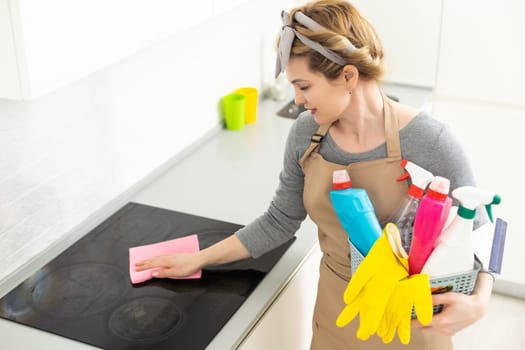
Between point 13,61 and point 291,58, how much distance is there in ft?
1.92

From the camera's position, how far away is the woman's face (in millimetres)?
1604

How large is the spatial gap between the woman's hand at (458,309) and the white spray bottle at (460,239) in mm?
64

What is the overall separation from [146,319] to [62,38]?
697mm

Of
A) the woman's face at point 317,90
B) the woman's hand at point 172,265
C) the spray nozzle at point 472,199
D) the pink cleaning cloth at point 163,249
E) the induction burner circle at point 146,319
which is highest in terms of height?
the woman's face at point 317,90

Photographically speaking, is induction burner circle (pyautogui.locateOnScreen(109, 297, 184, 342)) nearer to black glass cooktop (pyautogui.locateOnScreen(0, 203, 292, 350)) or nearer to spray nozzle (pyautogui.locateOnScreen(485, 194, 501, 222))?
black glass cooktop (pyautogui.locateOnScreen(0, 203, 292, 350))

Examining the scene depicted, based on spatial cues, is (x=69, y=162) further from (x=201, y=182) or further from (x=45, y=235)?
(x=201, y=182)

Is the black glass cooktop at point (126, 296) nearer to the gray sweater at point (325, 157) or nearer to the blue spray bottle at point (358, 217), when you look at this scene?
the gray sweater at point (325, 157)

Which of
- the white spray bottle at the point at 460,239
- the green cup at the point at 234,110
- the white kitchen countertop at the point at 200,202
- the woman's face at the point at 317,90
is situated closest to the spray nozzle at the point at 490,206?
the white spray bottle at the point at 460,239

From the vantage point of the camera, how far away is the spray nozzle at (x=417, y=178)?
1.49 m

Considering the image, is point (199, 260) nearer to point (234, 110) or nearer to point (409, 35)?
point (234, 110)

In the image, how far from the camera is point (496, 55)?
2900mm

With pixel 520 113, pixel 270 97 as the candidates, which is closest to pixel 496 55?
pixel 520 113

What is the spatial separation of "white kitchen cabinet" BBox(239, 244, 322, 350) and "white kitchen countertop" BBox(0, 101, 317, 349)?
3cm

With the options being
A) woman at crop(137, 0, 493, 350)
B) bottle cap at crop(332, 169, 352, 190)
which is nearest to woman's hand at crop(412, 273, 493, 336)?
woman at crop(137, 0, 493, 350)
